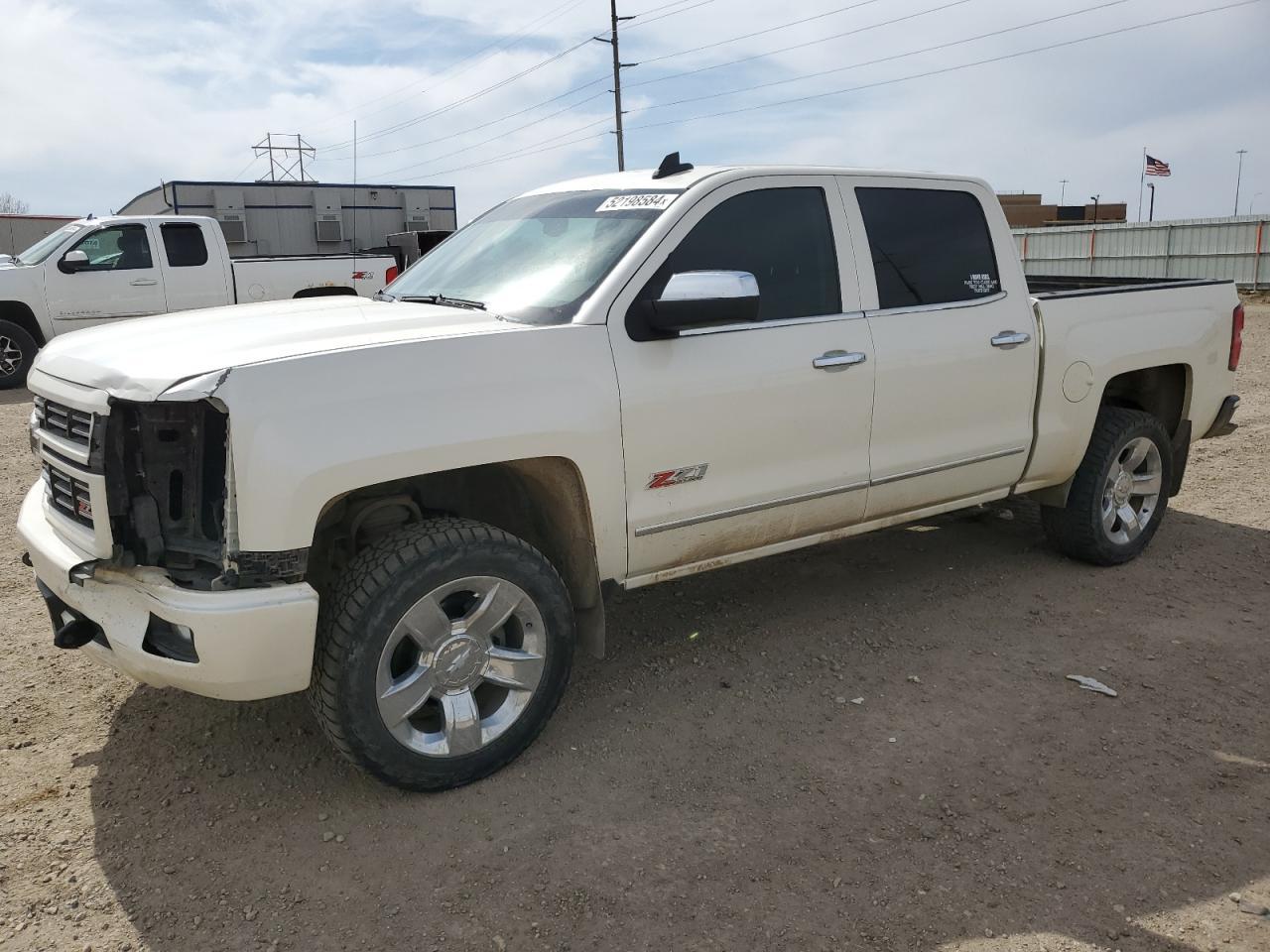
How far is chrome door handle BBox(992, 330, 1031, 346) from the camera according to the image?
4.58 meters

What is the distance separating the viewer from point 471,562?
10.6 ft

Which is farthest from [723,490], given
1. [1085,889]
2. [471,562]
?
[1085,889]

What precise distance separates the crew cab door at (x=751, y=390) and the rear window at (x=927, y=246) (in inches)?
8.5

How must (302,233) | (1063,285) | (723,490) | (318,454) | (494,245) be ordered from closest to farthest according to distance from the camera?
1. (318,454)
2. (723,490)
3. (494,245)
4. (1063,285)
5. (302,233)

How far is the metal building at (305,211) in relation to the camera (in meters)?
19.4

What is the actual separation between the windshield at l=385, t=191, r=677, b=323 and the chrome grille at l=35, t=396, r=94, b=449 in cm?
137

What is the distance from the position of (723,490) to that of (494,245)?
1.43 meters

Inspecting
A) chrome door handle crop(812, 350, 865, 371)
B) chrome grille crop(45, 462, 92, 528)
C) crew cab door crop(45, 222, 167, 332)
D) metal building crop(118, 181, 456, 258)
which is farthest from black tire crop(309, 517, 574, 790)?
metal building crop(118, 181, 456, 258)

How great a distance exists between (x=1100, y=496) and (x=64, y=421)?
15.2ft

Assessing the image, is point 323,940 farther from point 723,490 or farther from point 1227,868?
point 1227,868

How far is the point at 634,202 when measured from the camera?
3.96 m

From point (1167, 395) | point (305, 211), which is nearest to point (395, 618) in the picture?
point (1167, 395)

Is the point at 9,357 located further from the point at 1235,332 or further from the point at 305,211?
the point at 1235,332

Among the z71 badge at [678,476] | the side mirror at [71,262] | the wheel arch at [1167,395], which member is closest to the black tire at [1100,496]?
the wheel arch at [1167,395]
